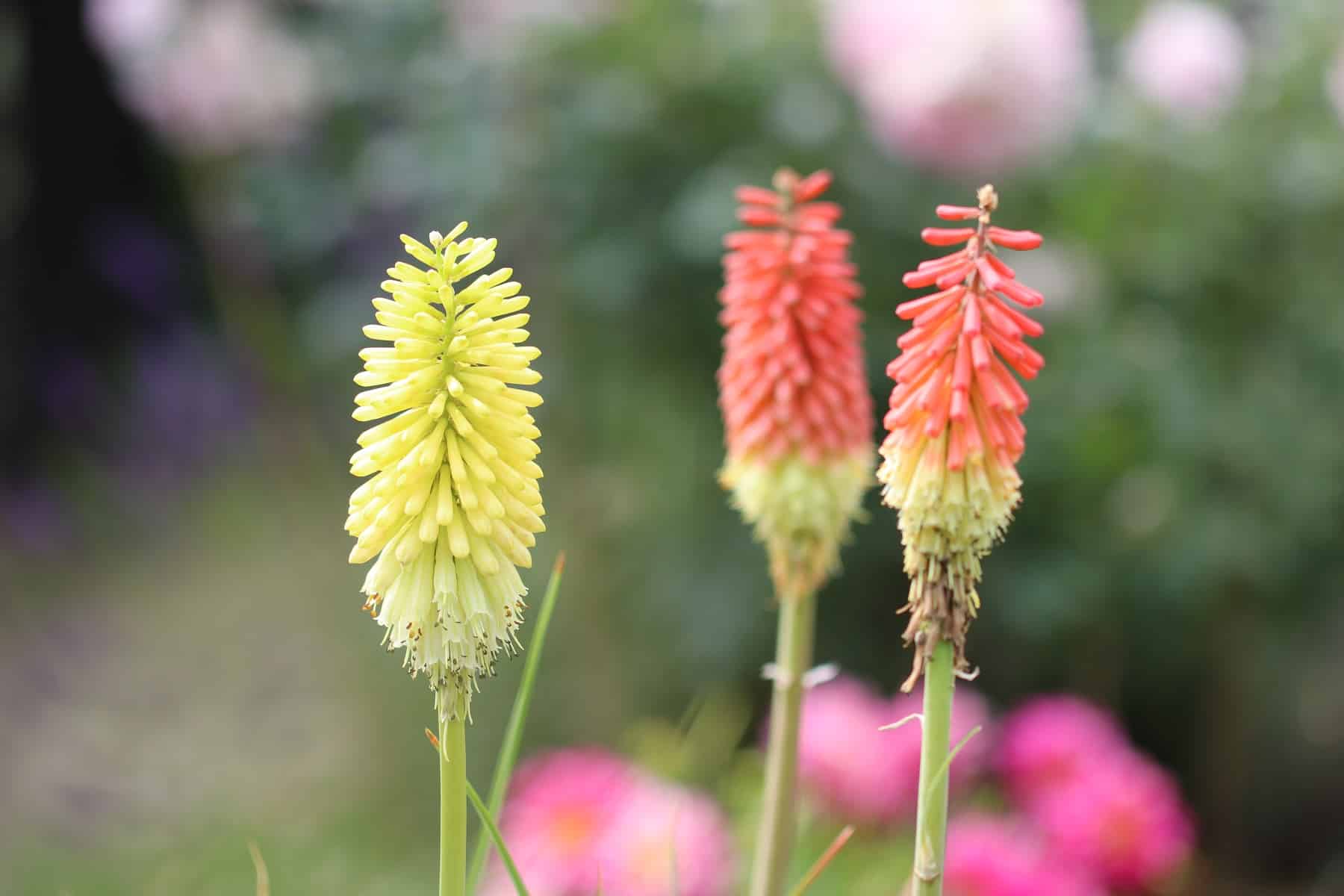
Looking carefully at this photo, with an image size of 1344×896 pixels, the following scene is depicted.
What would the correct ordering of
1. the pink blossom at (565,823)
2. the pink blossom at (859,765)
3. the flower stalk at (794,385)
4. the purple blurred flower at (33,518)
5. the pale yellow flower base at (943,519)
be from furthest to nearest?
the purple blurred flower at (33,518)
the pink blossom at (859,765)
the pink blossom at (565,823)
the flower stalk at (794,385)
the pale yellow flower base at (943,519)

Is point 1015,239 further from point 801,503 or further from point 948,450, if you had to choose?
point 801,503

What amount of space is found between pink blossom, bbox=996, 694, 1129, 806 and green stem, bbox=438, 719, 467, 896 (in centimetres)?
227

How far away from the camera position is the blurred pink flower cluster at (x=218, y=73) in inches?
181

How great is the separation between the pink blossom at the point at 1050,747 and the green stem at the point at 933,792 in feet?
6.78

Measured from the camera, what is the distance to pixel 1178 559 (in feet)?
12.7

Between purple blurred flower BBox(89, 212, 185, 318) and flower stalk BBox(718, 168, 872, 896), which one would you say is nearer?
flower stalk BBox(718, 168, 872, 896)

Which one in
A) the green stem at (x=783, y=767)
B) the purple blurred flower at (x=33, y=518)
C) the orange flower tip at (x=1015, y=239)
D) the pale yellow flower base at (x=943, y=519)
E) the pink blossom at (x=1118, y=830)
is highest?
the orange flower tip at (x=1015, y=239)

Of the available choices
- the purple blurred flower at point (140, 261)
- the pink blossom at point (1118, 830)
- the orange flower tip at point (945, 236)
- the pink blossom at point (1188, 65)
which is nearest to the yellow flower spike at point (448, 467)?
the orange flower tip at point (945, 236)

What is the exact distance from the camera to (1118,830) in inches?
110

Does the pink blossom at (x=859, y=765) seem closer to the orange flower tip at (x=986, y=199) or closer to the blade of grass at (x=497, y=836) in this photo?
the blade of grass at (x=497, y=836)

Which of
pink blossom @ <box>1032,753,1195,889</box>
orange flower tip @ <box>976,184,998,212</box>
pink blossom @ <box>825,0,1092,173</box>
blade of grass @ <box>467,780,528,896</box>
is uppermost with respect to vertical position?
pink blossom @ <box>825,0,1092,173</box>

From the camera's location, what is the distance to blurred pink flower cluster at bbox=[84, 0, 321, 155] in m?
4.61

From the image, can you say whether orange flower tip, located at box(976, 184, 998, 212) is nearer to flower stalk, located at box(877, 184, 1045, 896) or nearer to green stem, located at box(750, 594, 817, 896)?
flower stalk, located at box(877, 184, 1045, 896)

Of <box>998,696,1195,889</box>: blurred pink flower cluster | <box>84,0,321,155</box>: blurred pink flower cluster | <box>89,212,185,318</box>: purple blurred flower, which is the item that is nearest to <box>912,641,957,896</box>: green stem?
<box>998,696,1195,889</box>: blurred pink flower cluster
